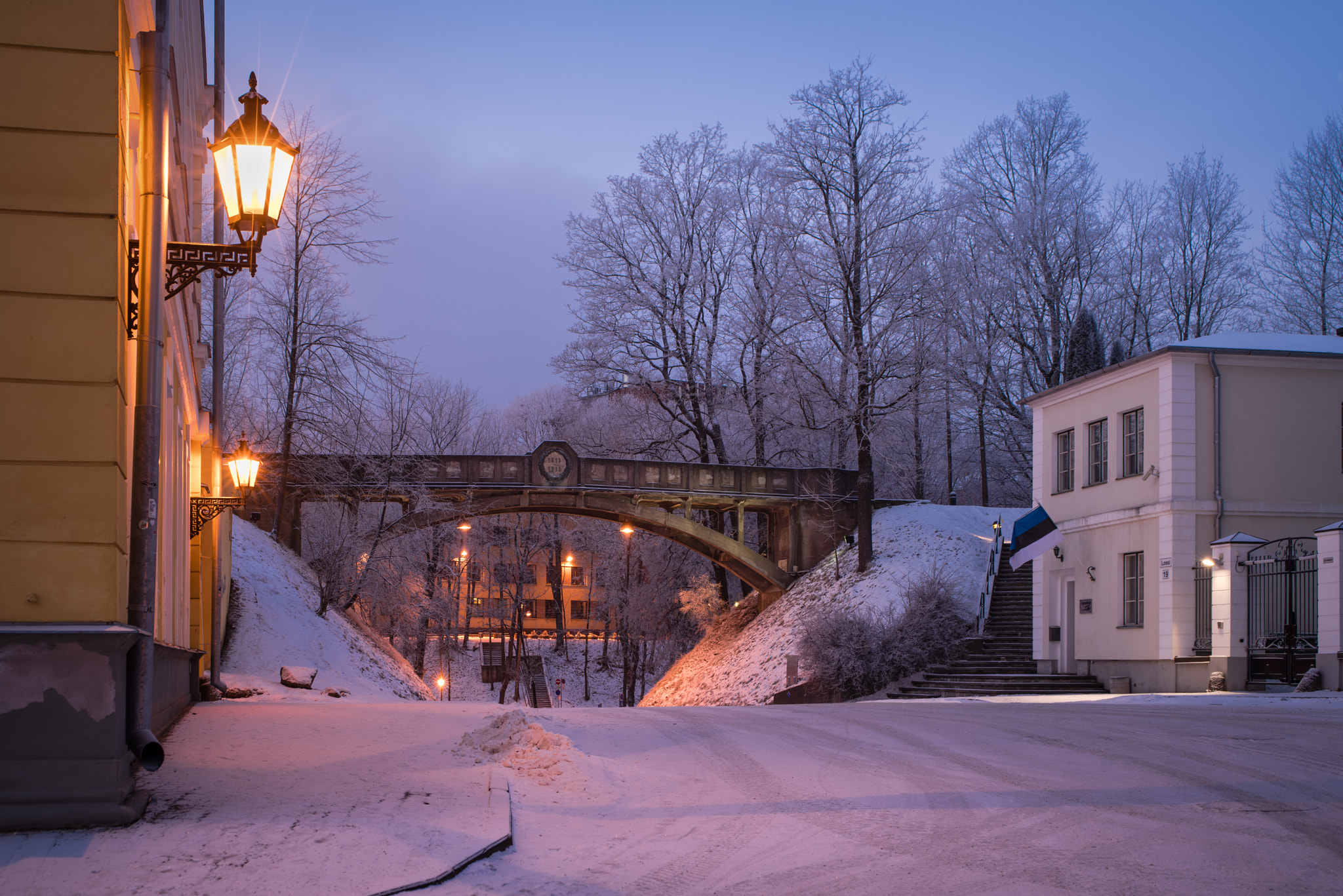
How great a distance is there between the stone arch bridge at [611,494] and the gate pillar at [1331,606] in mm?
20489

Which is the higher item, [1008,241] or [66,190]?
[1008,241]

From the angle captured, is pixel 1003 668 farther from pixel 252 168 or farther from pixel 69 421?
pixel 69 421

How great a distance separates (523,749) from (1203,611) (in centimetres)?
1620

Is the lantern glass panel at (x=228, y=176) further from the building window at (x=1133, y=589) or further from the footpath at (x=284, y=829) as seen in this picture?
the building window at (x=1133, y=589)

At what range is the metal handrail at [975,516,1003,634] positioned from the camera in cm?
2897

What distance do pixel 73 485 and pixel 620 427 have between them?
36734 mm

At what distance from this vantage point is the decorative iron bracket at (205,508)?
551 inches

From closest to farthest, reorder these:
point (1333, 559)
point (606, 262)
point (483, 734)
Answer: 1. point (483, 734)
2. point (1333, 559)
3. point (606, 262)

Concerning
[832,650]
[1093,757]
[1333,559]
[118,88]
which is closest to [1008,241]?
[832,650]

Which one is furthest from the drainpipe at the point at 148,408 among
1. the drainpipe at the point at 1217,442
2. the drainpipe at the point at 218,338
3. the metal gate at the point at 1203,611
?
the drainpipe at the point at 1217,442

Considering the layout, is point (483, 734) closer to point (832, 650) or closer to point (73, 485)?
point (73, 485)

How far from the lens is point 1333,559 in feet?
55.9

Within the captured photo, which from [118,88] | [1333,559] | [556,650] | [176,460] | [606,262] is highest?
[606,262]

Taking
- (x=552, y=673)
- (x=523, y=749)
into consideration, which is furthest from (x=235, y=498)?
(x=552, y=673)
